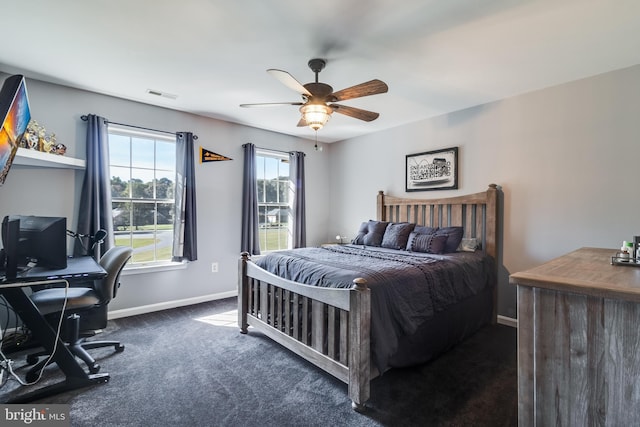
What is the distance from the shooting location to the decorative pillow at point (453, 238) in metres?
3.26

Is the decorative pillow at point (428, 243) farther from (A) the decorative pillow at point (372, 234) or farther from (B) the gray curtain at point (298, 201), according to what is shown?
(B) the gray curtain at point (298, 201)

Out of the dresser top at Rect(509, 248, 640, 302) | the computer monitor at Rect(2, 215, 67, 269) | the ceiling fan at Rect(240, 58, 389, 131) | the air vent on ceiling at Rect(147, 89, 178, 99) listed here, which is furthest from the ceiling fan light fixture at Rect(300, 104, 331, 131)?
the computer monitor at Rect(2, 215, 67, 269)

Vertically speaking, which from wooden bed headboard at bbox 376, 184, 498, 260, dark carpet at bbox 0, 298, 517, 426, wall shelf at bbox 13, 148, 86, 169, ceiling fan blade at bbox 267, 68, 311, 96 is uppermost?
ceiling fan blade at bbox 267, 68, 311, 96

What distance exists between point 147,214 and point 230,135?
61.2 inches

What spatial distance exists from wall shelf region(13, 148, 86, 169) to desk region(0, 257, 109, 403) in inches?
39.7

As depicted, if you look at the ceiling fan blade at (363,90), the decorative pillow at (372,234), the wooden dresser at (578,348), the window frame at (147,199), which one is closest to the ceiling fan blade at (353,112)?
the ceiling fan blade at (363,90)

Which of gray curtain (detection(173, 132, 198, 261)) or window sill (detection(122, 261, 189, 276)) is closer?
window sill (detection(122, 261, 189, 276))

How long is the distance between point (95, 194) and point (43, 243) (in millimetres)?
1193

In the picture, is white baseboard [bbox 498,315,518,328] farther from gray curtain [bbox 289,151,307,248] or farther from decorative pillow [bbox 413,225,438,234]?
gray curtain [bbox 289,151,307,248]

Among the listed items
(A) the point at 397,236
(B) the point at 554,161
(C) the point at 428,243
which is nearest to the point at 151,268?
(A) the point at 397,236

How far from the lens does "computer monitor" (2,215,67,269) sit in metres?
2.09

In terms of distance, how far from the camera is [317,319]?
2137mm

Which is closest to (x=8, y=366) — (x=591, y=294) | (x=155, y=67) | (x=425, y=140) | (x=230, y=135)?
(x=155, y=67)

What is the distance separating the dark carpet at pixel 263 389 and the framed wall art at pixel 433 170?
192 centimetres
